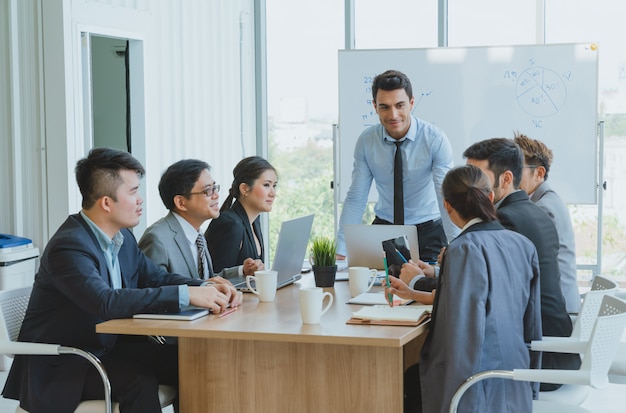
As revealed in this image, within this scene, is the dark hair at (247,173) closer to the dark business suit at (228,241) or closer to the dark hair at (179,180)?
the dark business suit at (228,241)

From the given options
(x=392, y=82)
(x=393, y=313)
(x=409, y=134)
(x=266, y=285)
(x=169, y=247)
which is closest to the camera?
(x=393, y=313)

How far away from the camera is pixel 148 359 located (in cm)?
283

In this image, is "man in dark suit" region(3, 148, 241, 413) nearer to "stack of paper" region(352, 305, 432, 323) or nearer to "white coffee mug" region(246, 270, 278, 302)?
"white coffee mug" region(246, 270, 278, 302)

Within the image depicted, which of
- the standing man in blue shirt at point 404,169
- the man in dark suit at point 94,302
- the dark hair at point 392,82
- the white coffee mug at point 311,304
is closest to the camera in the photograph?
the white coffee mug at point 311,304

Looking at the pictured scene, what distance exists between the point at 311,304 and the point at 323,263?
83 cm

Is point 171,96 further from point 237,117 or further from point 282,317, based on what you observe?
point 282,317

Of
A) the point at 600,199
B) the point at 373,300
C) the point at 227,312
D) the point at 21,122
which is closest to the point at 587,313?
the point at 373,300

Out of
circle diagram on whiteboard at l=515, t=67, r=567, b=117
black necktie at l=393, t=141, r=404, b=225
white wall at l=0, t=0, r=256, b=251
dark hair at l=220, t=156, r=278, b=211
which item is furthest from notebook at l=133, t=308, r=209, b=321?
circle diagram on whiteboard at l=515, t=67, r=567, b=117

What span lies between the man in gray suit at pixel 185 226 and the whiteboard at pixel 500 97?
2.61 metres

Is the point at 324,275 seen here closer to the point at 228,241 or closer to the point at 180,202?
the point at 228,241

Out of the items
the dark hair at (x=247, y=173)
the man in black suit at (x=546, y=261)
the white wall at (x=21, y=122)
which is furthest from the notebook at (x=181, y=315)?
the white wall at (x=21, y=122)

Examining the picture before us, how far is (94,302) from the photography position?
2.49 m

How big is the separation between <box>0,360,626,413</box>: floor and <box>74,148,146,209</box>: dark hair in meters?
1.83

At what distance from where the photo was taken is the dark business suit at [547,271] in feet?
9.34
